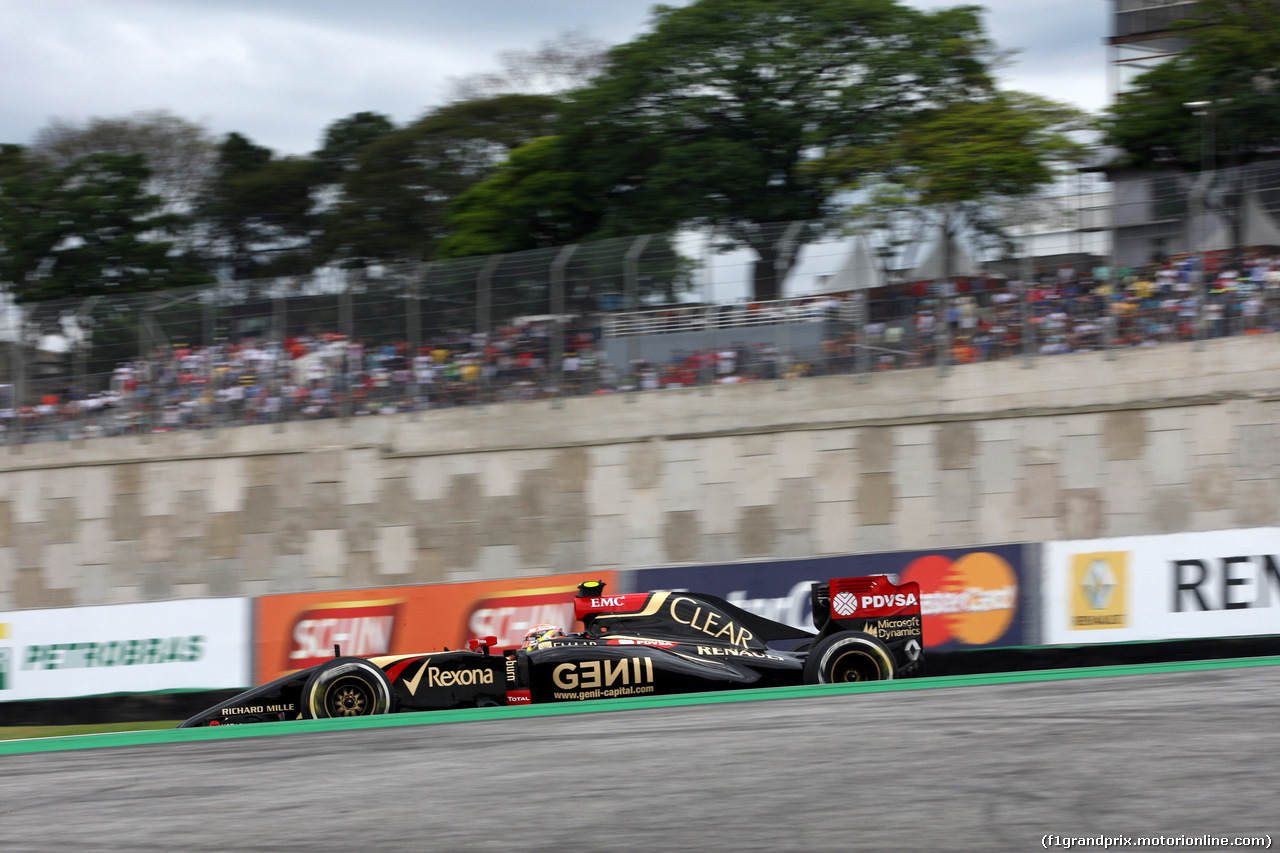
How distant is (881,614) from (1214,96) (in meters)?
14.3

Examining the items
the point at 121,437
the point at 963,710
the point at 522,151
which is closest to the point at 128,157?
the point at 522,151

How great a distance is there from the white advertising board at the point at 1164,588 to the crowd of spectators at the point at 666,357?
4.34m

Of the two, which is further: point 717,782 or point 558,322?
point 558,322

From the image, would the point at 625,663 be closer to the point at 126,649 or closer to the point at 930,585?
the point at 930,585

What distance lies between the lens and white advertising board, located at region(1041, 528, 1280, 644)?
11.2 m

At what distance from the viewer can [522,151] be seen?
25.1 m

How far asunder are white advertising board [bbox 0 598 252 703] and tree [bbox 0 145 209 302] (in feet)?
57.8

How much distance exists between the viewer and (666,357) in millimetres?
16828

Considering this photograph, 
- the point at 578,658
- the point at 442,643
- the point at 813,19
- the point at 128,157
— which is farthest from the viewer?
the point at 128,157

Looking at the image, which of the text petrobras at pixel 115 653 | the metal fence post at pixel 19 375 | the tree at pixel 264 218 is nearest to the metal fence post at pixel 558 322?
the text petrobras at pixel 115 653

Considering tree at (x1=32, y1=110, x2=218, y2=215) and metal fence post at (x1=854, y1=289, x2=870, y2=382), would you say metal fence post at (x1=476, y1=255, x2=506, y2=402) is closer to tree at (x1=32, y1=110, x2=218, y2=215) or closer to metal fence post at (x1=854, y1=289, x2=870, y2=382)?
metal fence post at (x1=854, y1=289, x2=870, y2=382)

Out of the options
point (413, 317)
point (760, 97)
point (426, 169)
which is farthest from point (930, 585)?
point (426, 169)

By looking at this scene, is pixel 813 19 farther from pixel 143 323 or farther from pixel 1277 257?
pixel 143 323

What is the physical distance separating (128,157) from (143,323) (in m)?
14.8
